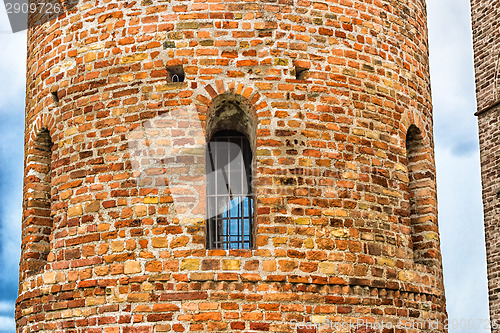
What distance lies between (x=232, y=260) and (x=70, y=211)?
1815 millimetres

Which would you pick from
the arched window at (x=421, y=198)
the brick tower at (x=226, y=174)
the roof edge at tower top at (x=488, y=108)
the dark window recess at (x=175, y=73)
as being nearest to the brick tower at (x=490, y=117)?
the roof edge at tower top at (x=488, y=108)

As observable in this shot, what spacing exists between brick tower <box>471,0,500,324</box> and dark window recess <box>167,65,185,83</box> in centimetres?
857

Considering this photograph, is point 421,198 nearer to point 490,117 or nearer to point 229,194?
point 229,194

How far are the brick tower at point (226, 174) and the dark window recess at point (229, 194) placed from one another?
15mm

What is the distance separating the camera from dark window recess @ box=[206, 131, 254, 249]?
738cm

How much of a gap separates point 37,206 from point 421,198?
4325 millimetres

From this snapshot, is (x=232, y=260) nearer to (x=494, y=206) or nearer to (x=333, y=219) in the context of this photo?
(x=333, y=219)

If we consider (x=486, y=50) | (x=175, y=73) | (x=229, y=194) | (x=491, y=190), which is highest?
(x=486, y=50)

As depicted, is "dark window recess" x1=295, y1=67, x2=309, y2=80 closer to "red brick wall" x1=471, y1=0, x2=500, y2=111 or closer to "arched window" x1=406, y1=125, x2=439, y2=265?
"arched window" x1=406, y1=125, x2=439, y2=265

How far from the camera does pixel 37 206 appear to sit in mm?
7945

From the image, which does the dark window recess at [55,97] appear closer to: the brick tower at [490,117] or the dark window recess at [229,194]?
the dark window recess at [229,194]

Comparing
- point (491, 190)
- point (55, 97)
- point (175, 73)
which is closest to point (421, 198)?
point (175, 73)

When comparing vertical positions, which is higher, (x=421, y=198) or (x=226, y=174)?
(x=226, y=174)

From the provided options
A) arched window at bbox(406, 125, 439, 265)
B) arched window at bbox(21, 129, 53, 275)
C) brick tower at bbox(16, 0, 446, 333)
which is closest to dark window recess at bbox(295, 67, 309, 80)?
brick tower at bbox(16, 0, 446, 333)
